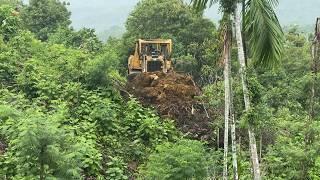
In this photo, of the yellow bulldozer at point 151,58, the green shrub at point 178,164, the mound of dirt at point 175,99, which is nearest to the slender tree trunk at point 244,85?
the green shrub at point 178,164

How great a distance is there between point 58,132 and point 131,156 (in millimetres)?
6448

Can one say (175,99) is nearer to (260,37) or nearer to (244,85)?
(244,85)

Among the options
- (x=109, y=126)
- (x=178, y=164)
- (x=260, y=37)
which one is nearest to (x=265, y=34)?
(x=260, y=37)

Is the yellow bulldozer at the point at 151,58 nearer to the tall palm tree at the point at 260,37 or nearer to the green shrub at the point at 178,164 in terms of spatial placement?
the green shrub at the point at 178,164

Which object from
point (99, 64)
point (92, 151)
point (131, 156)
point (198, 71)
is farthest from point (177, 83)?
point (198, 71)

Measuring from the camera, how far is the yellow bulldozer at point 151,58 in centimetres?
2708

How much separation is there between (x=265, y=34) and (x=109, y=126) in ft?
29.1

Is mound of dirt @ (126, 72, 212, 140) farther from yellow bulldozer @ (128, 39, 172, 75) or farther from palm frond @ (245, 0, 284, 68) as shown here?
palm frond @ (245, 0, 284, 68)

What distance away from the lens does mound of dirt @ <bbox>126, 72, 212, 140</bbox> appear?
21078mm

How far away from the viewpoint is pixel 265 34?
11641mm

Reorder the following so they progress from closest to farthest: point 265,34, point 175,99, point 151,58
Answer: point 265,34 → point 175,99 → point 151,58

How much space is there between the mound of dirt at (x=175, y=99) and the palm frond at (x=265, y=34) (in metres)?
8.81

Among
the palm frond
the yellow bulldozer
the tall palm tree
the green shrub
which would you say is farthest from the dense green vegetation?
the yellow bulldozer

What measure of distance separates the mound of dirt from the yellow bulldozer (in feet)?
9.81
